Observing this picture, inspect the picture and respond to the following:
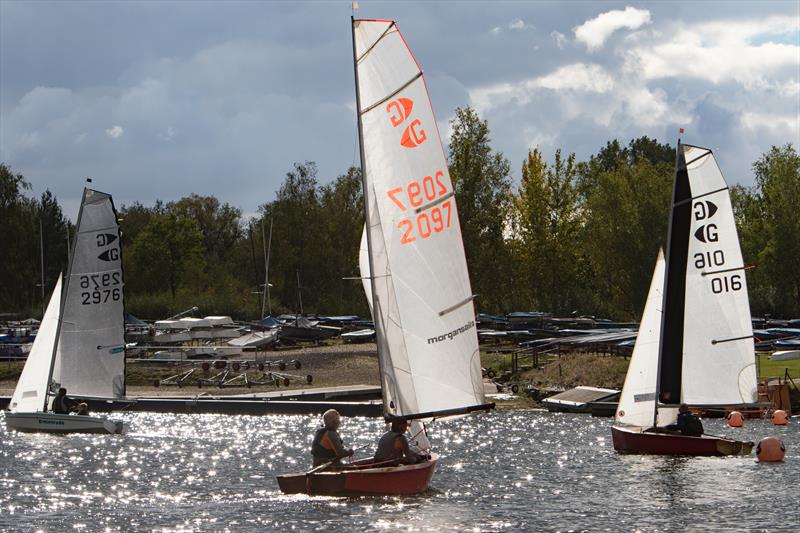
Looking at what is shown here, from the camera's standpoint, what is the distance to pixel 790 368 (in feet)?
213

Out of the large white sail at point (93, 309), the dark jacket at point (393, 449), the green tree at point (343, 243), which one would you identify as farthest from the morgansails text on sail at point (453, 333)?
the green tree at point (343, 243)

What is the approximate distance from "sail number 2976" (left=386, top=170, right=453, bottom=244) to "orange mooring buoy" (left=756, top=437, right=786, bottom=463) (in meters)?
14.1

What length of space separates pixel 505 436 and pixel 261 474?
1334cm

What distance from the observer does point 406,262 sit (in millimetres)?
28312

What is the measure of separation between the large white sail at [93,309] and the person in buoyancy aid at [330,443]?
68.2ft

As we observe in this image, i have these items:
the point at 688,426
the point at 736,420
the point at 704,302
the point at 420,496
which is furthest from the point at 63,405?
the point at 736,420

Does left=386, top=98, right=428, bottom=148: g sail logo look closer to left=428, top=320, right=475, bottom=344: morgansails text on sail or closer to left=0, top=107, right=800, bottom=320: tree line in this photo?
left=428, top=320, right=475, bottom=344: morgansails text on sail

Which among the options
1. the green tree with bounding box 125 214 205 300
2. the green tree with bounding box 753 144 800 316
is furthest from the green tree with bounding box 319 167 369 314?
the green tree with bounding box 753 144 800 316

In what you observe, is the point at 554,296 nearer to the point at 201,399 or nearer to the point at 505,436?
the point at 201,399

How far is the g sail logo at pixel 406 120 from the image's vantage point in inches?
1101

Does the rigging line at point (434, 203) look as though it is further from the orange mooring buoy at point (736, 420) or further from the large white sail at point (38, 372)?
the large white sail at point (38, 372)

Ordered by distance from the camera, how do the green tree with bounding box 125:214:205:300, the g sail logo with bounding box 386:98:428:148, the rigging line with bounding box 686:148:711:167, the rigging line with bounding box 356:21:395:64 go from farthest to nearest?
the green tree with bounding box 125:214:205:300 → the rigging line with bounding box 686:148:711:167 → the g sail logo with bounding box 386:98:428:148 → the rigging line with bounding box 356:21:395:64

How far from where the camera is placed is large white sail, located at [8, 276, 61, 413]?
47.7m

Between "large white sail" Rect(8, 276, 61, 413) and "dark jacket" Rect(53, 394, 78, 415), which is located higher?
"large white sail" Rect(8, 276, 61, 413)
